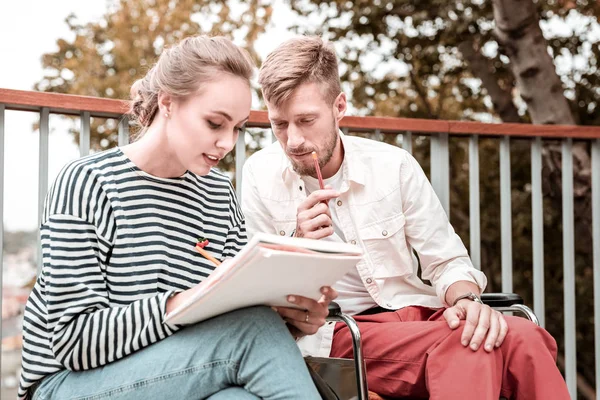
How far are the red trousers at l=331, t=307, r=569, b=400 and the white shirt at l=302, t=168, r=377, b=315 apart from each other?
18 cm

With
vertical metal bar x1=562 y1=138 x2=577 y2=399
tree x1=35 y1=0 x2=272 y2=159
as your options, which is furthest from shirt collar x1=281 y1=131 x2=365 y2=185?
tree x1=35 y1=0 x2=272 y2=159

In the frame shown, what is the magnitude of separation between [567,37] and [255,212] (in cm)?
313

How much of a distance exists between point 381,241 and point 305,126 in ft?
1.32

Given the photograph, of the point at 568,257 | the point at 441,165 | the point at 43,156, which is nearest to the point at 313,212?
the point at 43,156

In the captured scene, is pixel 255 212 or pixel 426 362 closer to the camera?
pixel 426 362

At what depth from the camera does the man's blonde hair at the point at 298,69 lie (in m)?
1.96

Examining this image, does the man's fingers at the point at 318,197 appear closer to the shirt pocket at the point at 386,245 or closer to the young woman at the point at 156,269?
the young woman at the point at 156,269

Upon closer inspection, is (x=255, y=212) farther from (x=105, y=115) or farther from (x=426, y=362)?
(x=426, y=362)

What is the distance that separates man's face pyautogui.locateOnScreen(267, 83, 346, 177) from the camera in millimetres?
1964

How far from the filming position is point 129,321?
138 centimetres

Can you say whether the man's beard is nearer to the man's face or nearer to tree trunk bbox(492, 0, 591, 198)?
the man's face

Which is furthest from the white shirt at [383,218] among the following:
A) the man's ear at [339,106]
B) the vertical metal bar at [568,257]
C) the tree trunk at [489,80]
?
the tree trunk at [489,80]

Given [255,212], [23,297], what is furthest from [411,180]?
[23,297]

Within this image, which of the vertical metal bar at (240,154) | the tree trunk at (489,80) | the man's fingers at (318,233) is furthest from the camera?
the tree trunk at (489,80)
